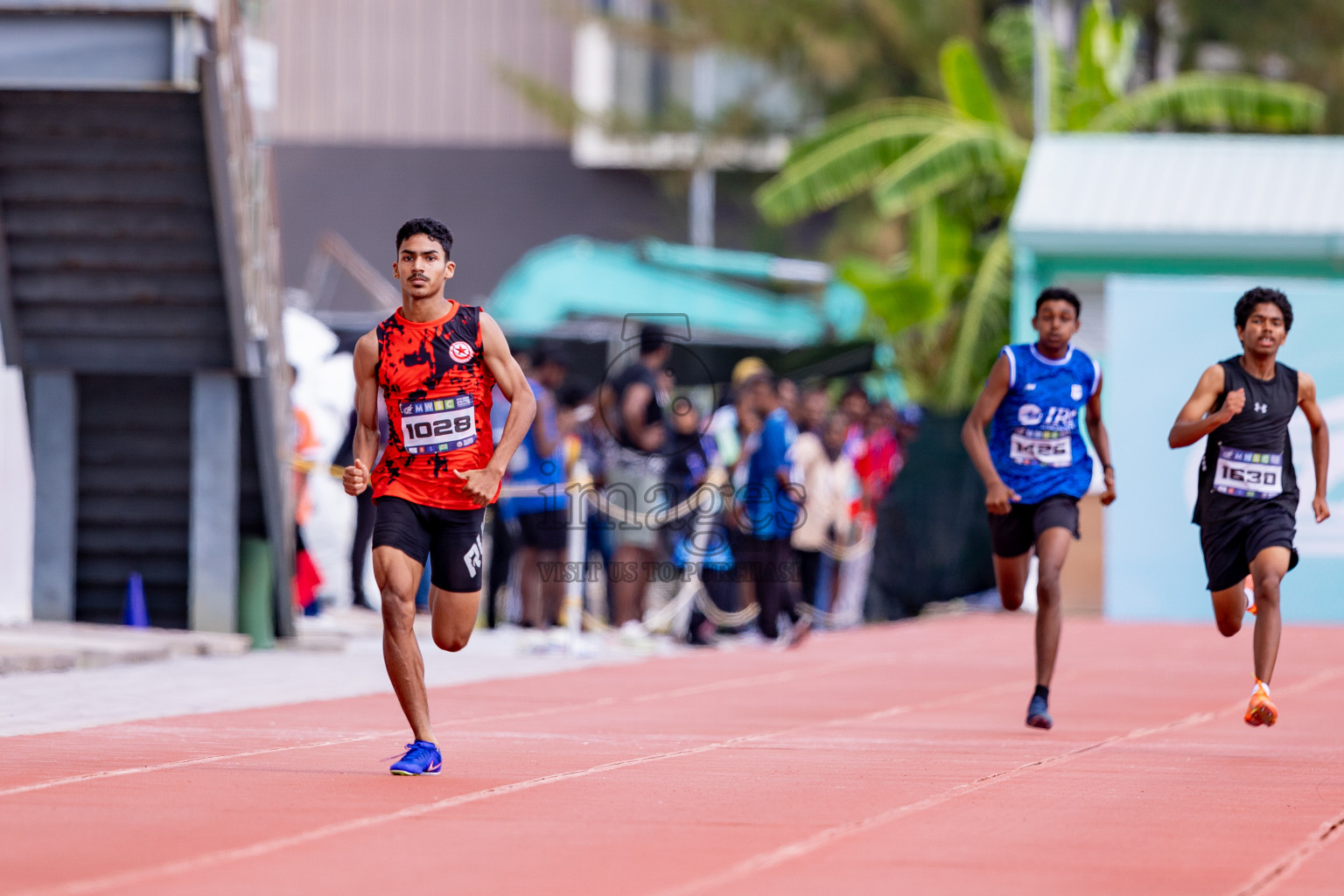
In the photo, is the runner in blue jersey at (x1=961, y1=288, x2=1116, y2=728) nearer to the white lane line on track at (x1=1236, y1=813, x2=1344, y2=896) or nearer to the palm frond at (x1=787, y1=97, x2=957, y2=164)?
the white lane line on track at (x1=1236, y1=813, x2=1344, y2=896)

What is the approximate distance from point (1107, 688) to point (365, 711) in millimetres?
4406

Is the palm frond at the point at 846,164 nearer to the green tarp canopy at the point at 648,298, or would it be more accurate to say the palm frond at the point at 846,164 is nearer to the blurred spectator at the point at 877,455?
the green tarp canopy at the point at 648,298

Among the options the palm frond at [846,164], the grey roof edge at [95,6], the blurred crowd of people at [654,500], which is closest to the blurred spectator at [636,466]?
the blurred crowd of people at [654,500]

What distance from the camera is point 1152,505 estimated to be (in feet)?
59.3

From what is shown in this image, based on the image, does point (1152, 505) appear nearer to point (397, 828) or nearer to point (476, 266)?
point (397, 828)

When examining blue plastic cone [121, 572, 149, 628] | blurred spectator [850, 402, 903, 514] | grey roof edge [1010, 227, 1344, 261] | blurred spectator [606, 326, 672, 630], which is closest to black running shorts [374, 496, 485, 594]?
blue plastic cone [121, 572, 149, 628]

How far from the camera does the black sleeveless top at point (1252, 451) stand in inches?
375

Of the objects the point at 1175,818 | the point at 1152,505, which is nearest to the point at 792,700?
the point at 1175,818

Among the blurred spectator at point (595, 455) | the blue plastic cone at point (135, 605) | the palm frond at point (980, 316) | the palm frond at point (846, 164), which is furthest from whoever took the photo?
the palm frond at point (846, 164)

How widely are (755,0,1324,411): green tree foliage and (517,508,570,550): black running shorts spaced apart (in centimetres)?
955

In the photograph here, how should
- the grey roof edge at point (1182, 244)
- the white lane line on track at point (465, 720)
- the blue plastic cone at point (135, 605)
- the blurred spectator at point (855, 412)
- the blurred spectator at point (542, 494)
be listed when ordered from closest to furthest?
the white lane line on track at point (465, 720) < the blue plastic cone at point (135, 605) < the blurred spectator at point (542, 494) < the blurred spectator at point (855, 412) < the grey roof edge at point (1182, 244)

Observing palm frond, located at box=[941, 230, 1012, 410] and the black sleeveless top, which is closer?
the black sleeveless top

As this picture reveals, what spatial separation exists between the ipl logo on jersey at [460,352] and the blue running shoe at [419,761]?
4.56 feet

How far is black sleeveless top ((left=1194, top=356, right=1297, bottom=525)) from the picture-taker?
375 inches
